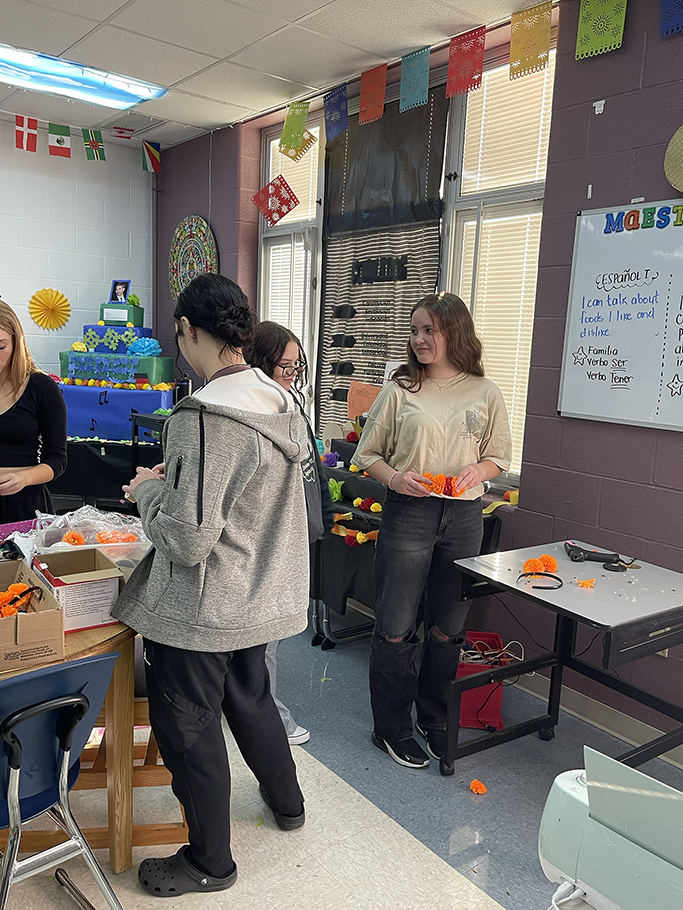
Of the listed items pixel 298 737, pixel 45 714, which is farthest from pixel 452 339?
pixel 45 714

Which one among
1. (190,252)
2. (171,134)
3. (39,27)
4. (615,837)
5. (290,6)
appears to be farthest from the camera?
(190,252)

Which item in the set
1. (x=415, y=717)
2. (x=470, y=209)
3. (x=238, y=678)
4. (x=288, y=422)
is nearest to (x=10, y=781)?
(x=238, y=678)

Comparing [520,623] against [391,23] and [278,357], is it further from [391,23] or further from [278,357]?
[391,23]

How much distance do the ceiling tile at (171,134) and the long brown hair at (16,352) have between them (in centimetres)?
303

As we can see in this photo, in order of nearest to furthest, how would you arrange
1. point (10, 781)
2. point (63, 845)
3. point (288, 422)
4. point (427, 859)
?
point (10, 781) → point (63, 845) → point (288, 422) → point (427, 859)

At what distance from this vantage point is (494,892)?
1.89 metres

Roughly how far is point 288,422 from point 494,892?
1356 mm

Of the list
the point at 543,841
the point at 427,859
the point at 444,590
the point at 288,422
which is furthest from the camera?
the point at 444,590

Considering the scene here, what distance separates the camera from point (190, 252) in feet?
17.8

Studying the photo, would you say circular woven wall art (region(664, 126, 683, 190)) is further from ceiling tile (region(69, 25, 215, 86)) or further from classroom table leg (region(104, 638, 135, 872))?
ceiling tile (region(69, 25, 215, 86))

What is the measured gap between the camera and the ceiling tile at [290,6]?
296 cm

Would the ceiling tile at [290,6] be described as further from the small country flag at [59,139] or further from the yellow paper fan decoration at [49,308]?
the yellow paper fan decoration at [49,308]

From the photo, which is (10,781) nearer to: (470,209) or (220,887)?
(220,887)

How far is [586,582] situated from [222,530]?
3.85ft
